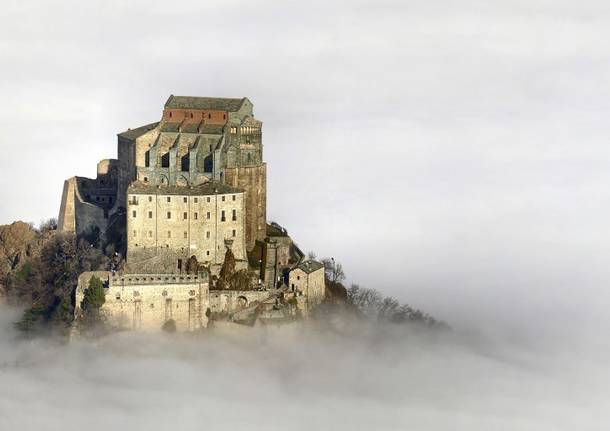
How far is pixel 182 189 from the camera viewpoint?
13162cm

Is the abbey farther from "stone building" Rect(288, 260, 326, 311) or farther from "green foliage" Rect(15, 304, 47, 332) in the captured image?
"green foliage" Rect(15, 304, 47, 332)

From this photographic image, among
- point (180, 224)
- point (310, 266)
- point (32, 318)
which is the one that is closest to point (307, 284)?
point (310, 266)

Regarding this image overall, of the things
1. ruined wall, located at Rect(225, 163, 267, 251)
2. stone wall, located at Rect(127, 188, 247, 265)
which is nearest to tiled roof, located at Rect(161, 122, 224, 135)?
ruined wall, located at Rect(225, 163, 267, 251)

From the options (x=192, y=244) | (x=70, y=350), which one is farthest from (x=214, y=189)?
(x=70, y=350)

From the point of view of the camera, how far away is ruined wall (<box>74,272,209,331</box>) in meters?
127

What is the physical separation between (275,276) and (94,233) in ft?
39.0

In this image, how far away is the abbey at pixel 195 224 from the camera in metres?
129

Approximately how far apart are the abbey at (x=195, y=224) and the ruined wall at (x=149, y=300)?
0.18ft

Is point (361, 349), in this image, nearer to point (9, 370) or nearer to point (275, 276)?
point (275, 276)

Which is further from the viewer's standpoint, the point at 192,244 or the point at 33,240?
the point at 33,240

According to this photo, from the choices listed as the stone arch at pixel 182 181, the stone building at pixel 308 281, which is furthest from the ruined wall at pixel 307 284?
the stone arch at pixel 182 181

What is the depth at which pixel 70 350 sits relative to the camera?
129 meters

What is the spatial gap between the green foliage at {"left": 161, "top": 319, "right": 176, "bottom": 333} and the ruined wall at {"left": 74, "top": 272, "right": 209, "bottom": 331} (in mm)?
166

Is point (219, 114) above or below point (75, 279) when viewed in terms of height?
above
